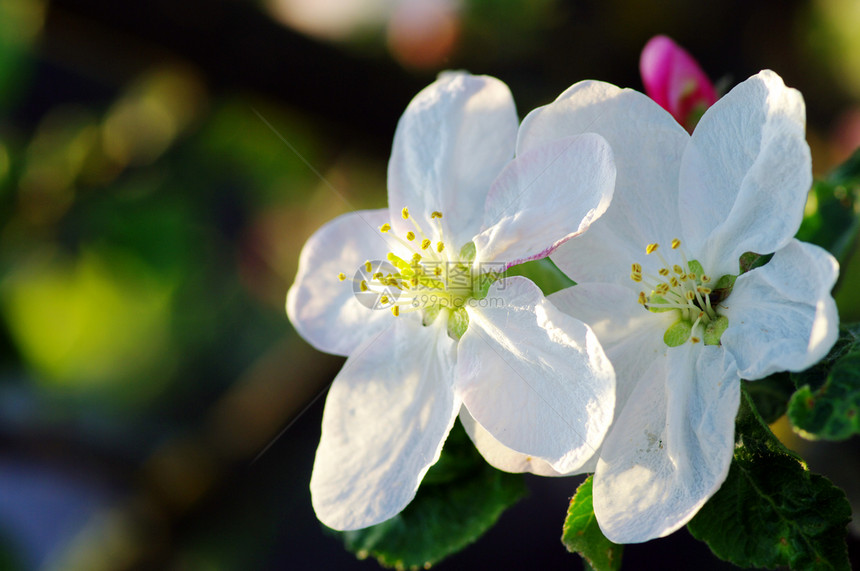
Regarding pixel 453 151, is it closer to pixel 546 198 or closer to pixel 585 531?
pixel 546 198

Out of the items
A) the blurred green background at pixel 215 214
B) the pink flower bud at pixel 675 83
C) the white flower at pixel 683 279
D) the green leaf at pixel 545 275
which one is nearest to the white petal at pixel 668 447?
the white flower at pixel 683 279

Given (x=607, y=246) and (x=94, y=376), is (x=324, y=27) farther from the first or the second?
(x=607, y=246)

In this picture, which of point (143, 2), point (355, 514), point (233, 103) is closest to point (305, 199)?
point (233, 103)

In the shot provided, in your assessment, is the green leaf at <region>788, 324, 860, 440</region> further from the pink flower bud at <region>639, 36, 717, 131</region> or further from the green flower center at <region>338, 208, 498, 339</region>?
the pink flower bud at <region>639, 36, 717, 131</region>

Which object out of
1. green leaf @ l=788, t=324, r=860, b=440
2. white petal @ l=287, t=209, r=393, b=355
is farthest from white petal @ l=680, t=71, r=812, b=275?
white petal @ l=287, t=209, r=393, b=355

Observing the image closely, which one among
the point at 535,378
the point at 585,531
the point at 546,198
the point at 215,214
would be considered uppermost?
the point at 546,198

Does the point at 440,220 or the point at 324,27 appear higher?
the point at 440,220

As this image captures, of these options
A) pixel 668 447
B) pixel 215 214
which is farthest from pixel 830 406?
pixel 215 214
